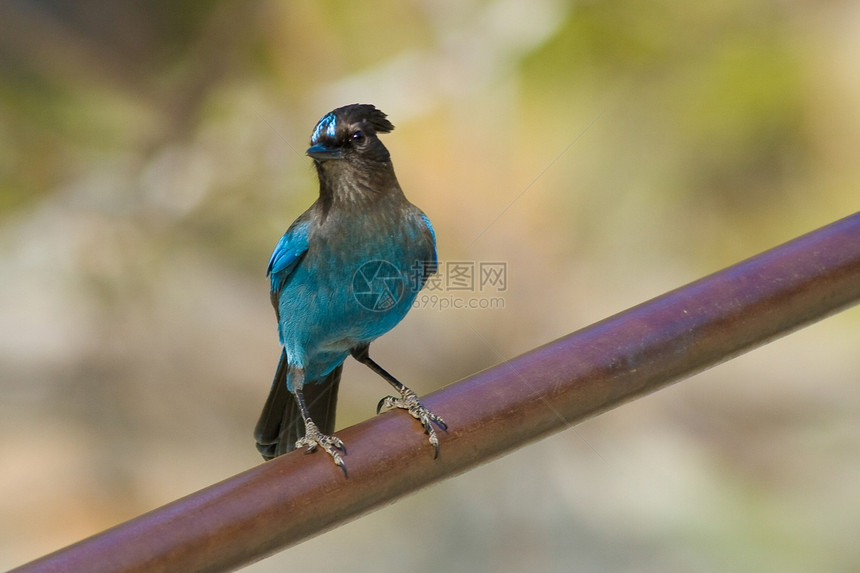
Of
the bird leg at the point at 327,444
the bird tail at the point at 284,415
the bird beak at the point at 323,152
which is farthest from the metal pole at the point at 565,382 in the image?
the bird tail at the point at 284,415

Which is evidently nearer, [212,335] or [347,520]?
[347,520]

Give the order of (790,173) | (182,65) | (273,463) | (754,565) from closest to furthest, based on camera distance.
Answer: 1. (273,463)
2. (754,565)
3. (790,173)
4. (182,65)

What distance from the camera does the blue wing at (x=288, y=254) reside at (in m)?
3.14

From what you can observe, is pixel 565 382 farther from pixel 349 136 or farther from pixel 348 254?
pixel 349 136

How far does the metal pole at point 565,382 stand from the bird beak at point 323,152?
109 cm

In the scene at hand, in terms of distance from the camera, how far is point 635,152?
5.35 m

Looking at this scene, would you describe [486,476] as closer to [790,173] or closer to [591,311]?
[591,311]

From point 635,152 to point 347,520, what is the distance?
3.69 meters

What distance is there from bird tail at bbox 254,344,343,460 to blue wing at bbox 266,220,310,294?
24 centimetres

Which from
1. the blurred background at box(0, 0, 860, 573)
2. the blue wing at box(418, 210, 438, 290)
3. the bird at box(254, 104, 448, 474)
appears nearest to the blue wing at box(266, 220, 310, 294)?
the bird at box(254, 104, 448, 474)

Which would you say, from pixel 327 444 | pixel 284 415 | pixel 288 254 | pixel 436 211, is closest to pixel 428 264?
pixel 288 254

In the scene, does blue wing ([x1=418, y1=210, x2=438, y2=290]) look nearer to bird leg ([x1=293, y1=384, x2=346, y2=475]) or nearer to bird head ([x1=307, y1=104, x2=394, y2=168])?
bird head ([x1=307, y1=104, x2=394, y2=168])

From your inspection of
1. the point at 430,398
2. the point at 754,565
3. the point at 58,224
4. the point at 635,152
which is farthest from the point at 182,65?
the point at 430,398

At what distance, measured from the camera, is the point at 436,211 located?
5.34m
